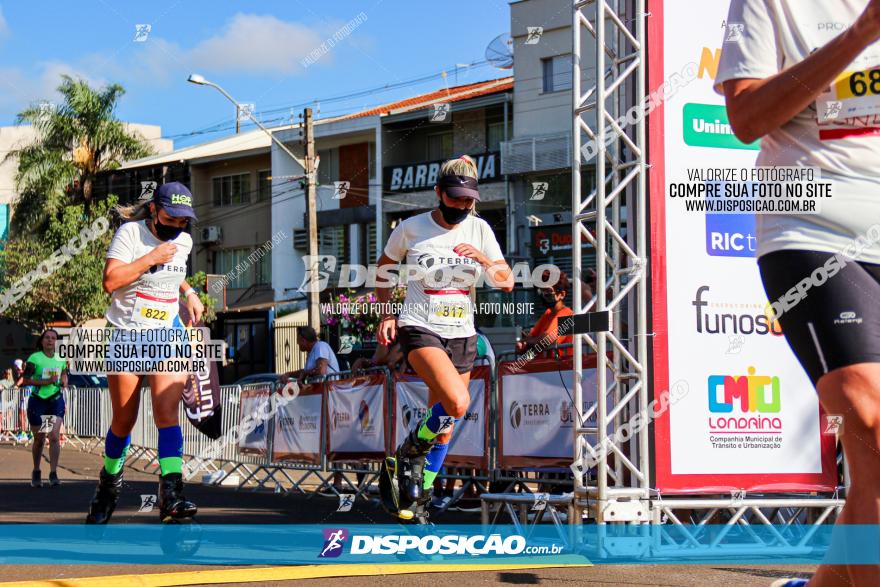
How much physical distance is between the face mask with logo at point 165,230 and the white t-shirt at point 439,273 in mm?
1305

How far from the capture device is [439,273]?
673 centimetres

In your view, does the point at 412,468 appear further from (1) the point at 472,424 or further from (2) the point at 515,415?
(1) the point at 472,424

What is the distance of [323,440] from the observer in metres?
13.2

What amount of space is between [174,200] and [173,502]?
1744mm

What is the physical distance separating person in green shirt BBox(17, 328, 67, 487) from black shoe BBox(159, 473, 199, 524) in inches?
338

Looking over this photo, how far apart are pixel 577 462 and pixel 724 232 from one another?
1.83m

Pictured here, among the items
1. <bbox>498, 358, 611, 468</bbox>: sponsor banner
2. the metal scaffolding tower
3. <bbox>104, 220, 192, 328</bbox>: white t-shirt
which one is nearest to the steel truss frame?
the metal scaffolding tower

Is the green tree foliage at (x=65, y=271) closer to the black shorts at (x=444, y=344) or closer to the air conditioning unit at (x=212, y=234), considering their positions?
the air conditioning unit at (x=212, y=234)

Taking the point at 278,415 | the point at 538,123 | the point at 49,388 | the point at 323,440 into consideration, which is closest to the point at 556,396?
the point at 323,440

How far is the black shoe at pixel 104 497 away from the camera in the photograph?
22.6 feet

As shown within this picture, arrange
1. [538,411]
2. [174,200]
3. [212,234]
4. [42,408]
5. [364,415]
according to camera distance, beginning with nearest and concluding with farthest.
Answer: [174,200]
[538,411]
[364,415]
[42,408]
[212,234]

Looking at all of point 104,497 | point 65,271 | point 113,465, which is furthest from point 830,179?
point 65,271

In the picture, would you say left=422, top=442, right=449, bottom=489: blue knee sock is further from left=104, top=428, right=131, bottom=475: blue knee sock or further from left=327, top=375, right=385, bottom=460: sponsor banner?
left=327, top=375, right=385, bottom=460: sponsor banner

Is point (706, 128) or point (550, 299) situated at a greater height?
point (706, 128)
